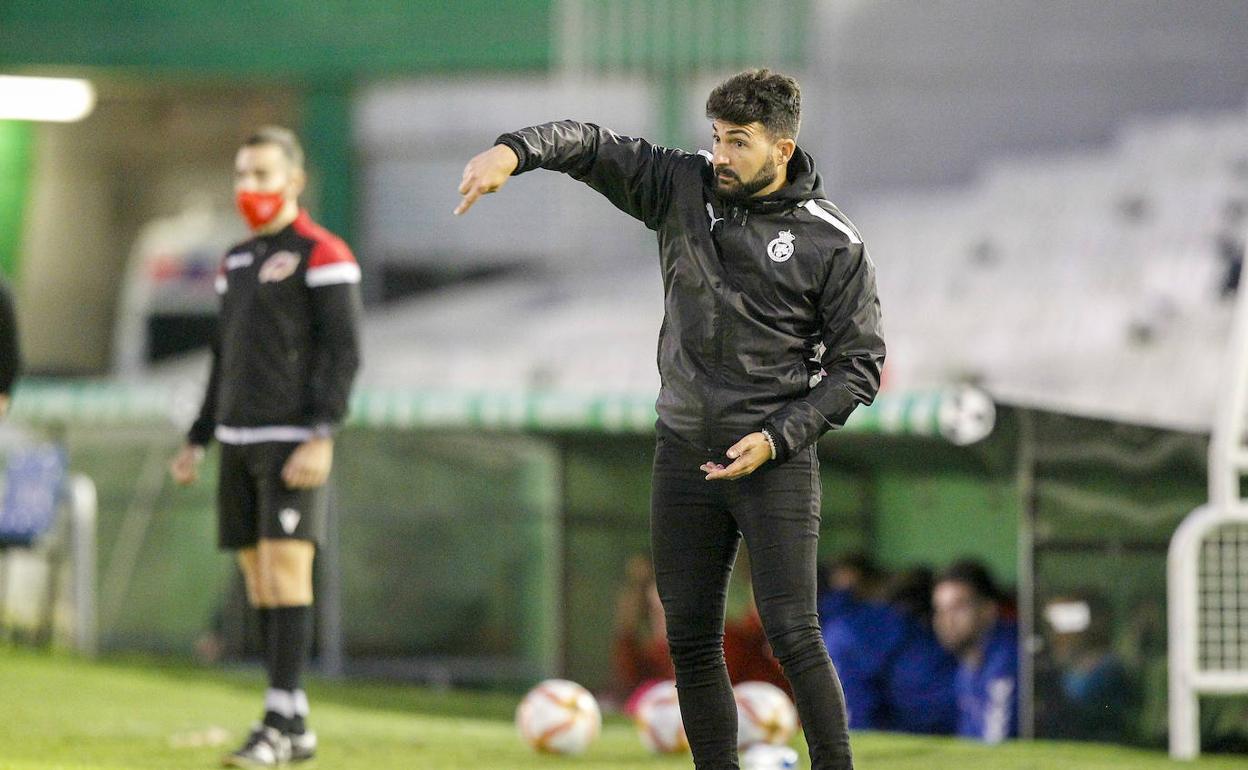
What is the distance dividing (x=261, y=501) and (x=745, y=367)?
2.31 m

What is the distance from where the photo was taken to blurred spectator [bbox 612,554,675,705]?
11148mm

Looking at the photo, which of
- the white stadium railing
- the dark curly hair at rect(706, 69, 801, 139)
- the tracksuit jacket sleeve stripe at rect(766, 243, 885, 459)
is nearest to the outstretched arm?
the dark curly hair at rect(706, 69, 801, 139)

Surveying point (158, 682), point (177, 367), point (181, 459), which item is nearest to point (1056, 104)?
point (177, 367)

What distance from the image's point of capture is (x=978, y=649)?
9539 millimetres

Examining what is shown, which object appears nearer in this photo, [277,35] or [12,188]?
[277,35]

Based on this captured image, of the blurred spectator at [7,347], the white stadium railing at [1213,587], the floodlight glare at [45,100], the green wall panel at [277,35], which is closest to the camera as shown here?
the blurred spectator at [7,347]

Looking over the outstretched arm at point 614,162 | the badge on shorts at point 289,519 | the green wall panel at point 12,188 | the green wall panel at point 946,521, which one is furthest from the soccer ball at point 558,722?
the green wall panel at point 12,188

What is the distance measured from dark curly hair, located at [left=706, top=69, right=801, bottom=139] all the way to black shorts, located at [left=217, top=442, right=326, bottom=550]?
233 centimetres

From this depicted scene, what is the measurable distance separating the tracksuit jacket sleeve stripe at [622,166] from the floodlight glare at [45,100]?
13.2 metres

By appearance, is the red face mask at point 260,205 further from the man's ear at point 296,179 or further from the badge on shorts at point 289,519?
the badge on shorts at point 289,519

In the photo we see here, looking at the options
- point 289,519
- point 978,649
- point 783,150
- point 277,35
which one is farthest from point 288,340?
point 277,35

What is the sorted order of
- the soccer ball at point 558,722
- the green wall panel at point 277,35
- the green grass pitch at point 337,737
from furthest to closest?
1. the green wall panel at point 277,35
2. the soccer ball at point 558,722
3. the green grass pitch at point 337,737

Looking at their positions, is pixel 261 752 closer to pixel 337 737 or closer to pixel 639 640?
pixel 337 737

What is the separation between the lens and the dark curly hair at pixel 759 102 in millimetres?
4769
